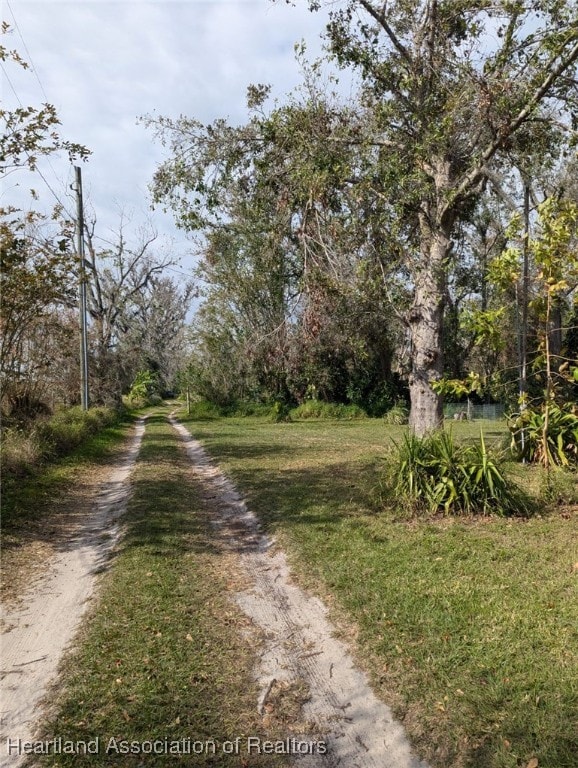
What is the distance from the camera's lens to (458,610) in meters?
4.12

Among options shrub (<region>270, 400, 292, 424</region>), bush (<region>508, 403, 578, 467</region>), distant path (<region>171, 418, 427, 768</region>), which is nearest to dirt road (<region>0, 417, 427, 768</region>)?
distant path (<region>171, 418, 427, 768</region>)

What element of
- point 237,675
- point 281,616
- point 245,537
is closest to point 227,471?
point 245,537

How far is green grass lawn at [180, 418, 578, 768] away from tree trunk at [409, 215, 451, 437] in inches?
109

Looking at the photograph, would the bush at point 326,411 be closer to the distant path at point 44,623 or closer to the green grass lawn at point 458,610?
the green grass lawn at point 458,610

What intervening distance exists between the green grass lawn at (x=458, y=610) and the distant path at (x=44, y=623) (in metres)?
1.97

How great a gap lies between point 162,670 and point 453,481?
4.29m

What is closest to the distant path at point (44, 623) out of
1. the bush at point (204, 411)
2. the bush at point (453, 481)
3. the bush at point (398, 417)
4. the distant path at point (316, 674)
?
the distant path at point (316, 674)

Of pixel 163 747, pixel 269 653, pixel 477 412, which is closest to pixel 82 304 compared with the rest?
pixel 269 653

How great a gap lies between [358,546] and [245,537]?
1493mm

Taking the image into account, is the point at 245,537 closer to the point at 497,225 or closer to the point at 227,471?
the point at 227,471

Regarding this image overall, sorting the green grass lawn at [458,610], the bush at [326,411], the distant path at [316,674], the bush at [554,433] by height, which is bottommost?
the distant path at [316,674]

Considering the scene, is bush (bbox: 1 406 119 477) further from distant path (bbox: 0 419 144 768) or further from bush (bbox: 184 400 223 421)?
bush (bbox: 184 400 223 421)

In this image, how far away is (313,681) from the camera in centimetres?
346

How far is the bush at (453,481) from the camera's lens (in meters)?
6.60
